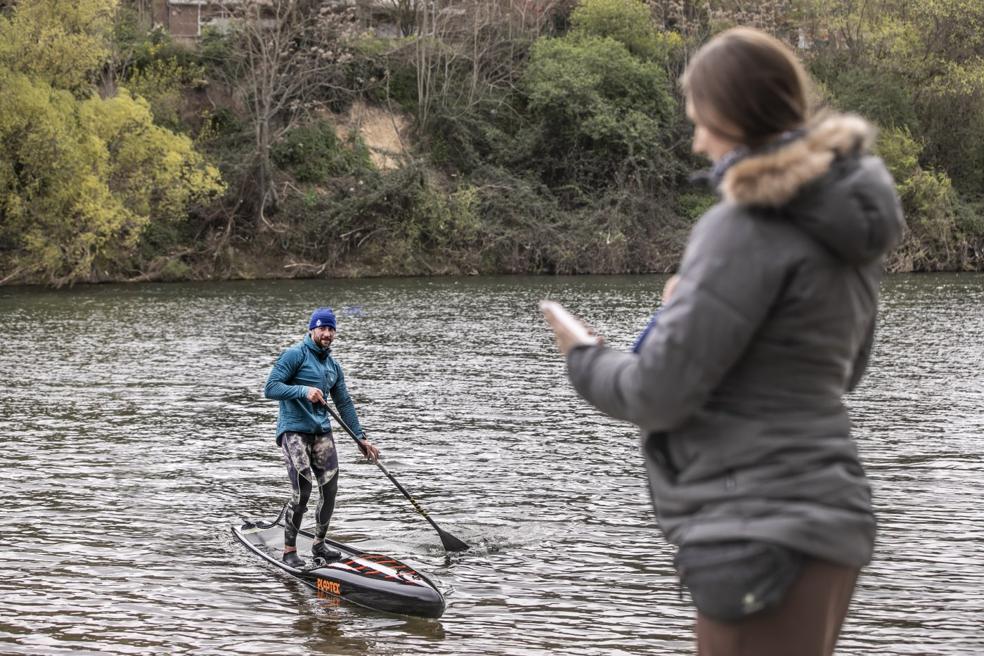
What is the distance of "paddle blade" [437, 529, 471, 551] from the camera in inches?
457

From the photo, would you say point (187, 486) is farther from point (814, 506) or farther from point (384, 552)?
point (814, 506)

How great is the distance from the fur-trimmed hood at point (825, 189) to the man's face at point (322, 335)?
7.91 m

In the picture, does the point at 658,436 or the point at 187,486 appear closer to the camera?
the point at 658,436

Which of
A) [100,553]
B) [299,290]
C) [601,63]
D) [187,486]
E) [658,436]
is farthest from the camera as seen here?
[601,63]

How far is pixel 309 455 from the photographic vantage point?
10562mm

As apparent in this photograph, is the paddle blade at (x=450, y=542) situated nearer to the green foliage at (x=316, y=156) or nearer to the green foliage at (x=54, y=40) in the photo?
the green foliage at (x=54, y=40)

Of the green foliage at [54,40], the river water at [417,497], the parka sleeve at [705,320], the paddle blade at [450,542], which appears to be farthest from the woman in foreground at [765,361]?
the green foliage at [54,40]

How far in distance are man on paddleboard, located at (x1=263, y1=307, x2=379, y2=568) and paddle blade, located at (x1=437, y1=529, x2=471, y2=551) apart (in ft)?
3.74

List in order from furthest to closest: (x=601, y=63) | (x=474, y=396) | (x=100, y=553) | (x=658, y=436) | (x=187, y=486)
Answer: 1. (x=601, y=63)
2. (x=474, y=396)
3. (x=187, y=486)
4. (x=100, y=553)
5. (x=658, y=436)

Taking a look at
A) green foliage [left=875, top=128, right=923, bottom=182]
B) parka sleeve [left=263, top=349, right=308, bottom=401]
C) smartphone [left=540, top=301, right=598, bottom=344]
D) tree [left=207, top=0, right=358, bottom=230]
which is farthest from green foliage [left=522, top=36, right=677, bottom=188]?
smartphone [left=540, top=301, right=598, bottom=344]

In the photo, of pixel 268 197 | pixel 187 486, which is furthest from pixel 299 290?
pixel 187 486

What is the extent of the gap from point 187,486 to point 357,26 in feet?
167

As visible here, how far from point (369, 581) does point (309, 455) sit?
117cm

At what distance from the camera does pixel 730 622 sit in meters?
2.81
